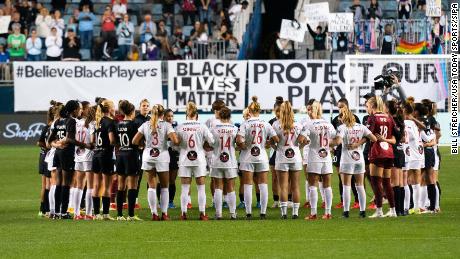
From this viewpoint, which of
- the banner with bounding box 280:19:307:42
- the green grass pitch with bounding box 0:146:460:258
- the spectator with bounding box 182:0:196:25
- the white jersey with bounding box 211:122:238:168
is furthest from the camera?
the spectator with bounding box 182:0:196:25

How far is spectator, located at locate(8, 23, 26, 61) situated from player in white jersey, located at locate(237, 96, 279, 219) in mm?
22782

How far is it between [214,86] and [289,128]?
1903 cm

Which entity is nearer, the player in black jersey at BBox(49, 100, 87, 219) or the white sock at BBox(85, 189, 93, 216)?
the player in black jersey at BBox(49, 100, 87, 219)

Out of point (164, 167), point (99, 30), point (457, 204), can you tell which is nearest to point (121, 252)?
point (164, 167)

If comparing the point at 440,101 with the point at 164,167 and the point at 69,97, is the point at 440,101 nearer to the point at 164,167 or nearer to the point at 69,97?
the point at 69,97

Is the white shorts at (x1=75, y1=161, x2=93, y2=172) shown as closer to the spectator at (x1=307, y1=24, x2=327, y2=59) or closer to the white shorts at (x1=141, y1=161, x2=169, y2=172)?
the white shorts at (x1=141, y1=161, x2=169, y2=172)

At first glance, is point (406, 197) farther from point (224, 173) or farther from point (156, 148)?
point (156, 148)

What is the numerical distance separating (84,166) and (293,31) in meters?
20.8

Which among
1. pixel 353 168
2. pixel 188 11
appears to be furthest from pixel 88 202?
pixel 188 11

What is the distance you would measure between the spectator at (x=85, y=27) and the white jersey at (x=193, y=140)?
2365 cm

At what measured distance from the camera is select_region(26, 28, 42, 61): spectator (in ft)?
151

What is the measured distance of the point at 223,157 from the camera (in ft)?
79.3

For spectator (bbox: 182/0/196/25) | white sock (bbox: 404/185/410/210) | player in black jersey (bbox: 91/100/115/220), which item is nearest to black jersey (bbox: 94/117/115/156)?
player in black jersey (bbox: 91/100/115/220)

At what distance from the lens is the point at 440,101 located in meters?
40.6
